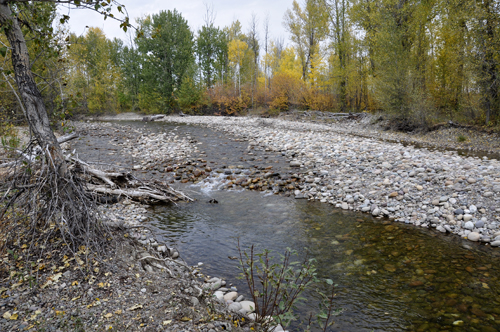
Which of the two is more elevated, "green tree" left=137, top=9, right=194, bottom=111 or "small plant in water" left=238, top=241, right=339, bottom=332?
"green tree" left=137, top=9, right=194, bottom=111

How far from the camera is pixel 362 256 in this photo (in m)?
4.82

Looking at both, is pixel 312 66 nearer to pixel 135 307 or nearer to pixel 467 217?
pixel 467 217

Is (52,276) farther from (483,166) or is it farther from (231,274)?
(483,166)

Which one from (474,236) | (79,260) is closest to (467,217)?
(474,236)

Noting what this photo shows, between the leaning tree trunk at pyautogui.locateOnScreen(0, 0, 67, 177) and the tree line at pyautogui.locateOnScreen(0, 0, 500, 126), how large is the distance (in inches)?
4.9

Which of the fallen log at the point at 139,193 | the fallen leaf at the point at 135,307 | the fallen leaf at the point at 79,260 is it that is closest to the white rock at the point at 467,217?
the fallen leaf at the point at 135,307

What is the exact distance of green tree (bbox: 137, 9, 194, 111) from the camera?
105 ft

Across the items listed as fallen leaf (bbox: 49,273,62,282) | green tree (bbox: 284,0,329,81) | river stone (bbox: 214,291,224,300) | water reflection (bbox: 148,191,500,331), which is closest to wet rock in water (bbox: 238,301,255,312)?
river stone (bbox: 214,291,224,300)

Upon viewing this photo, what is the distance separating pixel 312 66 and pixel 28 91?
2726cm

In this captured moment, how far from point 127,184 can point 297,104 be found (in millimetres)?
22960

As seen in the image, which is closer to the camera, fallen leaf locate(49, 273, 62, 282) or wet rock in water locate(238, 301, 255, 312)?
fallen leaf locate(49, 273, 62, 282)

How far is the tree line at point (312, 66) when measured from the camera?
470cm

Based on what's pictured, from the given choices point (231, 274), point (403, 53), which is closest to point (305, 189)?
point (231, 274)

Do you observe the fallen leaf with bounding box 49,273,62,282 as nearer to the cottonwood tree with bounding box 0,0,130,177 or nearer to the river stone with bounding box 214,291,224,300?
the cottonwood tree with bounding box 0,0,130,177
